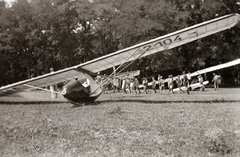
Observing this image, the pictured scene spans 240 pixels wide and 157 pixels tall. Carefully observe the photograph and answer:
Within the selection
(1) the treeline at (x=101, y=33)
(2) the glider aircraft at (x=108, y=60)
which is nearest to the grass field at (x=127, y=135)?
(2) the glider aircraft at (x=108, y=60)

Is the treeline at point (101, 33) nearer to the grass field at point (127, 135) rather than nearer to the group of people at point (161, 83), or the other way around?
the group of people at point (161, 83)

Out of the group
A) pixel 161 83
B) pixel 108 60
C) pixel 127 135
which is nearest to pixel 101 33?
pixel 161 83

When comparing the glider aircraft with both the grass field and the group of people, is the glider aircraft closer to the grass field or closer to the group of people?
the grass field

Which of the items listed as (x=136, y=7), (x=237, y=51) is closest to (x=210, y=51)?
(x=237, y=51)

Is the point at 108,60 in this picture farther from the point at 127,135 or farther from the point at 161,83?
the point at 161,83

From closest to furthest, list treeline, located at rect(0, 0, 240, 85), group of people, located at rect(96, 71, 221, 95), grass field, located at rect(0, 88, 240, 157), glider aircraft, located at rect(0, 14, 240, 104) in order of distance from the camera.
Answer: grass field, located at rect(0, 88, 240, 157) < glider aircraft, located at rect(0, 14, 240, 104) < group of people, located at rect(96, 71, 221, 95) < treeline, located at rect(0, 0, 240, 85)

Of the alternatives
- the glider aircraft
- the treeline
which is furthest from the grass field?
the treeline
